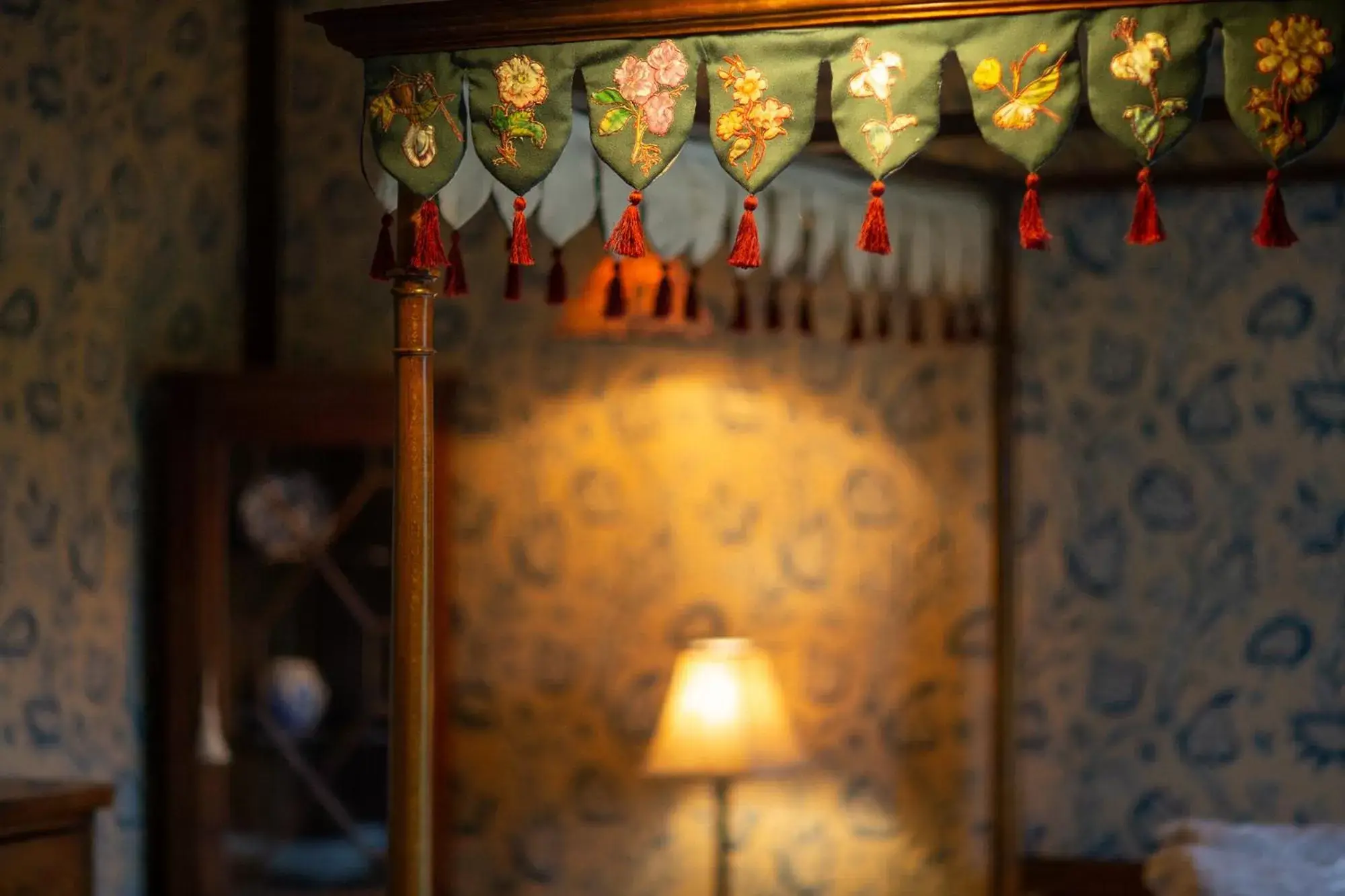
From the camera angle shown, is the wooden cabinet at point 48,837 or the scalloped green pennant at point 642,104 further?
the wooden cabinet at point 48,837

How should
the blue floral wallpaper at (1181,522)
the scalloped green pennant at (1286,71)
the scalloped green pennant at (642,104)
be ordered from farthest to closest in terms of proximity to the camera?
the blue floral wallpaper at (1181,522)
the scalloped green pennant at (642,104)
the scalloped green pennant at (1286,71)

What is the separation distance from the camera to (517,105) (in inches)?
98.7

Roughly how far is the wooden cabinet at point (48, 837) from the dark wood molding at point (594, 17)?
1520 mm

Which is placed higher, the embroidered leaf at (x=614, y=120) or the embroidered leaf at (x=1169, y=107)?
the embroidered leaf at (x=614, y=120)

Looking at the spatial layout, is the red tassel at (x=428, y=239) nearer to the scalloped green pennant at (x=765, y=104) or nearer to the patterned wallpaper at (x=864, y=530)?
the scalloped green pennant at (x=765, y=104)

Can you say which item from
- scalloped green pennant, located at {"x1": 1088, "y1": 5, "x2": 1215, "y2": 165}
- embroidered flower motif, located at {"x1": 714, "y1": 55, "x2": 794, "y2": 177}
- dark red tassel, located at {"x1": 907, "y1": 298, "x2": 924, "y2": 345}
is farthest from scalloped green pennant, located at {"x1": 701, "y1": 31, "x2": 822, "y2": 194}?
dark red tassel, located at {"x1": 907, "y1": 298, "x2": 924, "y2": 345}

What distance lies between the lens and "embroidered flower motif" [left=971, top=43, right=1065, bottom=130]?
2.29 m

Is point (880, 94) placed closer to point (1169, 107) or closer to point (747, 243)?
point (747, 243)

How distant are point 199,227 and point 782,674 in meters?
1.87

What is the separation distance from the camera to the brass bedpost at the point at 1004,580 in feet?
13.9

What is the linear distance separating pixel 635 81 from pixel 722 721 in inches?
80.2

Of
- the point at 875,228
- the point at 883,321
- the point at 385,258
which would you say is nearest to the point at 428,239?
the point at 385,258

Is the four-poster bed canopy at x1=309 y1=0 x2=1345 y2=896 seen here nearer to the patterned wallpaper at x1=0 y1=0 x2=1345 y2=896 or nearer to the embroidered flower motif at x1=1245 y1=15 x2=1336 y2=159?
the embroidered flower motif at x1=1245 y1=15 x2=1336 y2=159

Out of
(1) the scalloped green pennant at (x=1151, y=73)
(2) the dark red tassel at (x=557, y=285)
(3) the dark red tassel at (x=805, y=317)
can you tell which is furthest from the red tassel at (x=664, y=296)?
(1) the scalloped green pennant at (x=1151, y=73)
